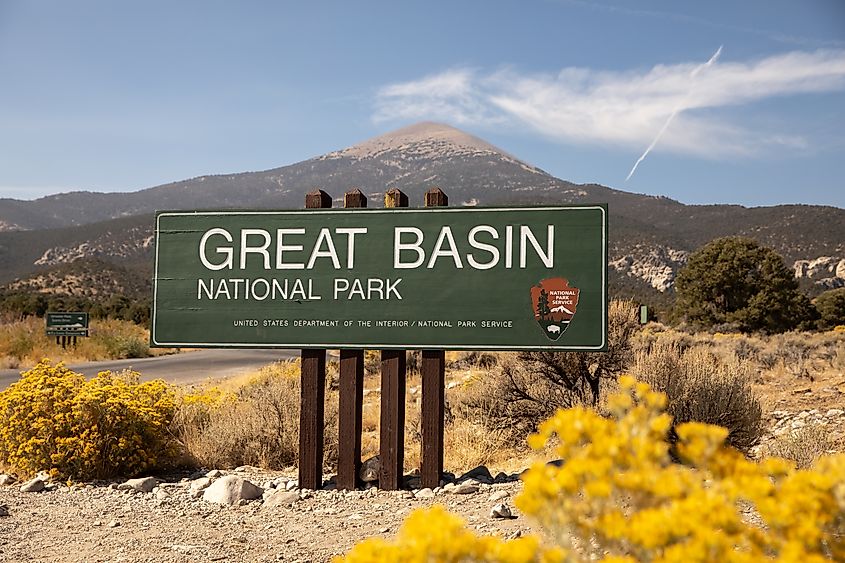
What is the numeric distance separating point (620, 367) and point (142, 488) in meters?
5.66

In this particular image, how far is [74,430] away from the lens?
24.6ft

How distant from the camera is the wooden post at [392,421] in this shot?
6.92m

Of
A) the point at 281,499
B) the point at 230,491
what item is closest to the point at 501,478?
the point at 281,499

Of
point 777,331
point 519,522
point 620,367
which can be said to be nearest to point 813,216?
point 777,331

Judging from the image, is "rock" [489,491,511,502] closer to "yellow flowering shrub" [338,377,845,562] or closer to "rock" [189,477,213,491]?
"rock" [189,477,213,491]

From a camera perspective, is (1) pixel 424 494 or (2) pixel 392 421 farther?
(2) pixel 392 421

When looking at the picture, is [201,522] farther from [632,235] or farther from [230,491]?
[632,235]

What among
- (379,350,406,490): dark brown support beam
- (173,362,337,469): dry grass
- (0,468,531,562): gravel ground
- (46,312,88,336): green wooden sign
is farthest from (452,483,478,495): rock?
(46,312,88,336): green wooden sign

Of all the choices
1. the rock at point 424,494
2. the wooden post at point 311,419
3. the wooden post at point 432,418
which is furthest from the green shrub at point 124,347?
the rock at point 424,494

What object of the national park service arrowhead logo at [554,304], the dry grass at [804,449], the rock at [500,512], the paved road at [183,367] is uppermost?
the national park service arrowhead logo at [554,304]

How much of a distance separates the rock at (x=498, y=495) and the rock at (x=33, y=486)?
165 inches

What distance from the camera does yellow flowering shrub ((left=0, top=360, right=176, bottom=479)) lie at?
292 inches

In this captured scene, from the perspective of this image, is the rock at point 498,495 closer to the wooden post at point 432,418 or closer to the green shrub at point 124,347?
the wooden post at point 432,418

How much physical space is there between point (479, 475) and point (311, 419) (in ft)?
5.48
